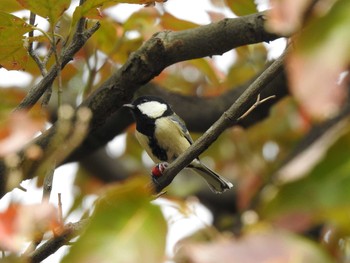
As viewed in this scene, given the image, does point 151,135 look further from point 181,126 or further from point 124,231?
point 124,231

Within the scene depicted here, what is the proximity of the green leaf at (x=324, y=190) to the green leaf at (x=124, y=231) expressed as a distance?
0.37 feet

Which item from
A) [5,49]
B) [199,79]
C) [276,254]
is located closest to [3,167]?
[5,49]

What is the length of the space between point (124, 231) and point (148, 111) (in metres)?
2.36

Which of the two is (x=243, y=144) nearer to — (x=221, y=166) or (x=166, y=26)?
(x=221, y=166)

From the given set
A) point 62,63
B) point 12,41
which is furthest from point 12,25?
point 62,63

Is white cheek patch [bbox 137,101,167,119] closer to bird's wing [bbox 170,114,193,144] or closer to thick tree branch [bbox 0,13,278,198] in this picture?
bird's wing [bbox 170,114,193,144]

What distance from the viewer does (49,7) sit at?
4.42 ft

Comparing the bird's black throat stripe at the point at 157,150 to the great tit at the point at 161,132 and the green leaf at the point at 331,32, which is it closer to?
the great tit at the point at 161,132

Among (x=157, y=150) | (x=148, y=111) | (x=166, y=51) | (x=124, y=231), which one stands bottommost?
(x=157, y=150)

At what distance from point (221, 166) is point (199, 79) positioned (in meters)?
0.65

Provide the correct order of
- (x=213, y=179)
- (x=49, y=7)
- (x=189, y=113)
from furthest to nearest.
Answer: (x=213, y=179) < (x=189, y=113) < (x=49, y=7)

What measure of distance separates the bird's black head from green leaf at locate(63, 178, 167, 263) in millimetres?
2151

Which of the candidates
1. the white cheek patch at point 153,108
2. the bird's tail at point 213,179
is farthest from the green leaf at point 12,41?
the bird's tail at point 213,179

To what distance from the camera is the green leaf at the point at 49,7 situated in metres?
1.33
